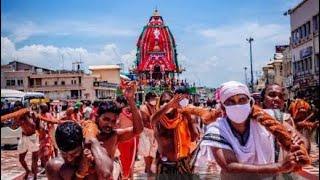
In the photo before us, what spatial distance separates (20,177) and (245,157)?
6.21m

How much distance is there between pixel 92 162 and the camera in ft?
8.89

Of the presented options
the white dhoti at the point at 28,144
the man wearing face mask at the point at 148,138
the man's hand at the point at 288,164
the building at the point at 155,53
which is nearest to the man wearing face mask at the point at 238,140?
the man's hand at the point at 288,164

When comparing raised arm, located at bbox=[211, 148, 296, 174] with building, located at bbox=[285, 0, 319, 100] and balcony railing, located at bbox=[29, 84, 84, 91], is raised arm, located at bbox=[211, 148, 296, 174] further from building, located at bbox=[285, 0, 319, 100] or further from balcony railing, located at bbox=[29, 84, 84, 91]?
balcony railing, located at bbox=[29, 84, 84, 91]

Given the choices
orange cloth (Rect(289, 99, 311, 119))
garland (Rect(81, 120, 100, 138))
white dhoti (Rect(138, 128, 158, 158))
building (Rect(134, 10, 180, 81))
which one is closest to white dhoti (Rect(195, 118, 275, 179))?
garland (Rect(81, 120, 100, 138))

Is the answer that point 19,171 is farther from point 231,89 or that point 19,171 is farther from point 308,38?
point 231,89

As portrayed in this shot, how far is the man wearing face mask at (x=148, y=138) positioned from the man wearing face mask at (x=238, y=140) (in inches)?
156

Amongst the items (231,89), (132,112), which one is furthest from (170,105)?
(231,89)

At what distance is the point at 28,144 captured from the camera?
8.16m

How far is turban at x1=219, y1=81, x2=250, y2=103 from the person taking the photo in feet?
9.46

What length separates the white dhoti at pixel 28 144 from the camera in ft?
26.7

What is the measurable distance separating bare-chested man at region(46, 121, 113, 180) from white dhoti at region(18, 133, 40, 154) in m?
5.54

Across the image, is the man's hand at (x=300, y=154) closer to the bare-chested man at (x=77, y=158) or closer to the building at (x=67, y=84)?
the bare-chested man at (x=77, y=158)

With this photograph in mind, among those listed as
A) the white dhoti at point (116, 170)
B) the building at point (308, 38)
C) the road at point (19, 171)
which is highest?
the building at point (308, 38)

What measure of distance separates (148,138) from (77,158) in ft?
17.1
